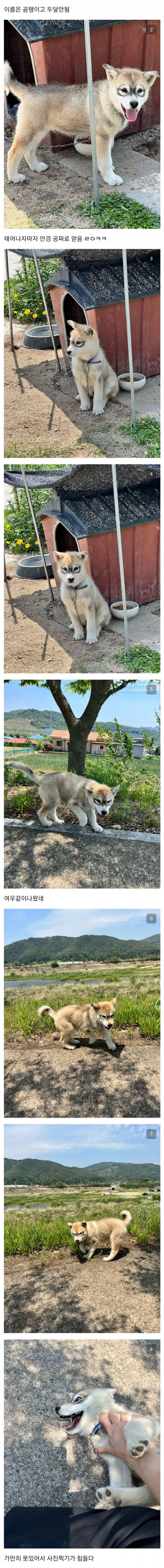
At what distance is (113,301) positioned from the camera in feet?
21.6

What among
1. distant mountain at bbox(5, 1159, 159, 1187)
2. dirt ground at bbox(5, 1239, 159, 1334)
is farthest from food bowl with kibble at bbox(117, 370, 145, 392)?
dirt ground at bbox(5, 1239, 159, 1334)

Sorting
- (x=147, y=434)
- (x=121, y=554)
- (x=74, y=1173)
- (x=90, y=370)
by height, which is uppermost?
(x=90, y=370)

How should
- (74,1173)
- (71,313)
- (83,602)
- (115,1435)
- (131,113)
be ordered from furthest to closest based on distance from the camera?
1. (74,1173)
2. (71,313)
3. (83,602)
4. (131,113)
5. (115,1435)

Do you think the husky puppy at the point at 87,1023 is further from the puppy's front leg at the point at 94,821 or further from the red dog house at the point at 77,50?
the red dog house at the point at 77,50

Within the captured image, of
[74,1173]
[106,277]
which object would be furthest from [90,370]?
[74,1173]

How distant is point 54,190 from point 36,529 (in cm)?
165

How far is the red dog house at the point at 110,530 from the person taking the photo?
6641mm

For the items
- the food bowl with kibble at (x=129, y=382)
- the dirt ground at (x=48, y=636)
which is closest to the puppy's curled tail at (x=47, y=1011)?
the dirt ground at (x=48, y=636)

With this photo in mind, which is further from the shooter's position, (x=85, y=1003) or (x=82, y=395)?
(x=85, y=1003)

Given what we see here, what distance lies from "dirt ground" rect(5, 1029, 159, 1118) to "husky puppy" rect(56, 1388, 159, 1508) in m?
1.31

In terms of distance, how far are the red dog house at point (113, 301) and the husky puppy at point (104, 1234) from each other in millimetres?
4381

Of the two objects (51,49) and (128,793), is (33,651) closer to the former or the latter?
(128,793)

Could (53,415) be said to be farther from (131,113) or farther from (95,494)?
(131,113)

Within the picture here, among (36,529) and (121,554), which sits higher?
(36,529)
